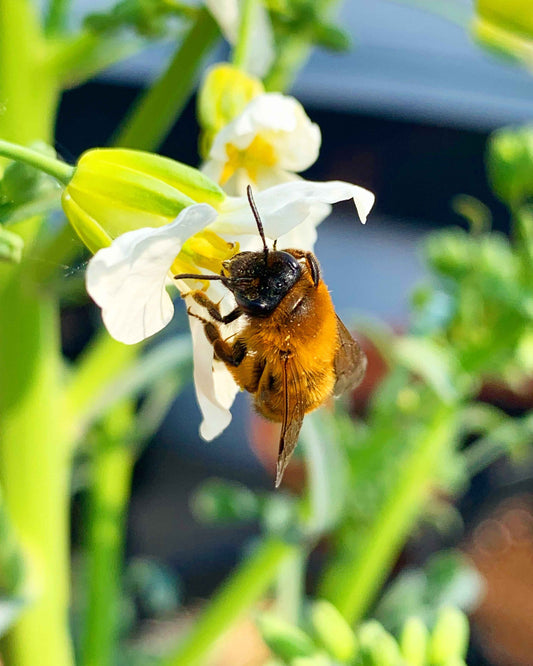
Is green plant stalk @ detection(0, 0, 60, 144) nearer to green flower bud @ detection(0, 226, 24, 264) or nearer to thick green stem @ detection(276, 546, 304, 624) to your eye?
green flower bud @ detection(0, 226, 24, 264)

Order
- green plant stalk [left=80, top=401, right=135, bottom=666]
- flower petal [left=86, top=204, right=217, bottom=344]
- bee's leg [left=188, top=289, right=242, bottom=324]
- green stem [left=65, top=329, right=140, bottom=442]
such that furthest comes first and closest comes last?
green plant stalk [left=80, top=401, right=135, bottom=666], green stem [left=65, top=329, right=140, bottom=442], bee's leg [left=188, top=289, right=242, bottom=324], flower petal [left=86, top=204, right=217, bottom=344]

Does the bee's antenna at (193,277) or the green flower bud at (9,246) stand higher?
the green flower bud at (9,246)

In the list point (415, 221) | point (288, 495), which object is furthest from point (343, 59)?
point (288, 495)

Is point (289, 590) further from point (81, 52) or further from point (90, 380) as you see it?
point (81, 52)

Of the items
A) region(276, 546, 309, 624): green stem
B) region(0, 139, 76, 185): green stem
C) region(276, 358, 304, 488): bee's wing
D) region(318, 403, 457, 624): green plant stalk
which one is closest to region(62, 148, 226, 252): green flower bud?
region(0, 139, 76, 185): green stem

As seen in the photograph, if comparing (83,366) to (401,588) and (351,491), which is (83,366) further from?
(401,588)

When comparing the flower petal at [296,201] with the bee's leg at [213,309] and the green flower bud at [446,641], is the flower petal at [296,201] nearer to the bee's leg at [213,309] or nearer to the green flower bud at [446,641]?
the bee's leg at [213,309]

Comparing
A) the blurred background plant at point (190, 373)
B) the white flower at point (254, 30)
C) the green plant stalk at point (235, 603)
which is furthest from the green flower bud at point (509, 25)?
the green plant stalk at point (235, 603)
